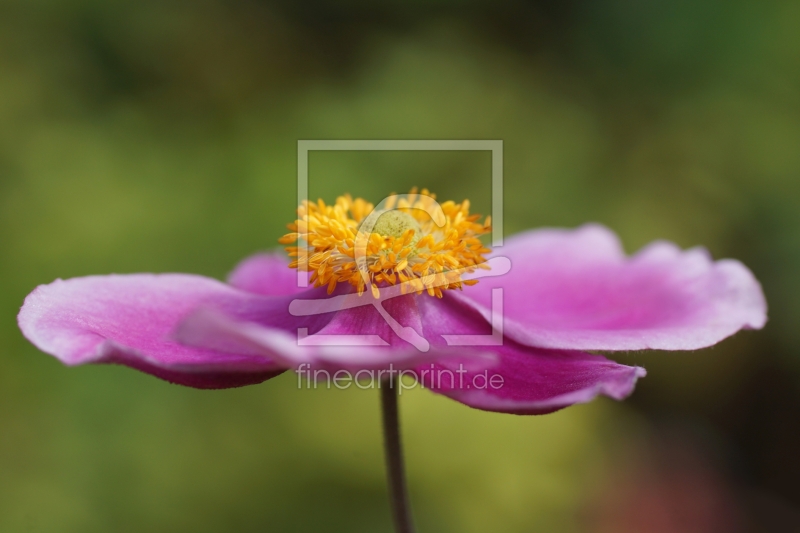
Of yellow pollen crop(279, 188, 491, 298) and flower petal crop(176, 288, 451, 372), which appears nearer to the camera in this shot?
flower petal crop(176, 288, 451, 372)

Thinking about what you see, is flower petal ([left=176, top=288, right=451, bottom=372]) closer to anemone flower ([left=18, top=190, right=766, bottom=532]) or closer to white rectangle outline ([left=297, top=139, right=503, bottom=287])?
anemone flower ([left=18, top=190, right=766, bottom=532])

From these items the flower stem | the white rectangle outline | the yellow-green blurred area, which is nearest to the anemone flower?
the flower stem

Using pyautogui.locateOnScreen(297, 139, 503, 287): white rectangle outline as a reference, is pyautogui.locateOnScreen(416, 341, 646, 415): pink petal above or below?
below

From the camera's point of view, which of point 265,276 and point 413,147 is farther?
point 413,147

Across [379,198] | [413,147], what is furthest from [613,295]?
[413,147]

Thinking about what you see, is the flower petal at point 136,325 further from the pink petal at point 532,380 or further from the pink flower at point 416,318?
the pink petal at point 532,380

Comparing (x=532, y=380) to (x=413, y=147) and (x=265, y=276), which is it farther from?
(x=413, y=147)

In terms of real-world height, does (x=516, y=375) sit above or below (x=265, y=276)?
below

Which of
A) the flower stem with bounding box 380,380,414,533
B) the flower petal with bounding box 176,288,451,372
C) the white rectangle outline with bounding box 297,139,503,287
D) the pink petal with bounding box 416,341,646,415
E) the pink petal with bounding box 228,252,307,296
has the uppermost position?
the white rectangle outline with bounding box 297,139,503,287
